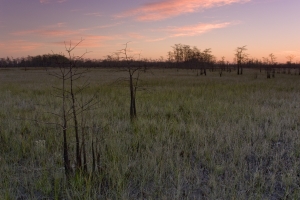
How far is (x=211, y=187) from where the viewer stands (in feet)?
9.29

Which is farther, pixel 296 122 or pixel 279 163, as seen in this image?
pixel 296 122

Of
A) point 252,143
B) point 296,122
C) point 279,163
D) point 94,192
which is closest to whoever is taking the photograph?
point 94,192

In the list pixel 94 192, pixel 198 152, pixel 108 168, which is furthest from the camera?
pixel 198 152

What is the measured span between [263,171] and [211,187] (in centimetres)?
101

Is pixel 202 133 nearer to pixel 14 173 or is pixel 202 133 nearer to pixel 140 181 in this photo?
pixel 140 181

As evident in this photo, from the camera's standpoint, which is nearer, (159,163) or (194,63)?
(159,163)

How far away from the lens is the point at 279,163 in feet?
11.5

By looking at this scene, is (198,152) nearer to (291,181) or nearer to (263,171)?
(263,171)

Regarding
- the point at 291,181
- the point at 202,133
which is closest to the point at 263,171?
the point at 291,181

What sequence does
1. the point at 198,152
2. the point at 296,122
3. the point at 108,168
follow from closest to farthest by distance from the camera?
the point at 108,168 → the point at 198,152 → the point at 296,122

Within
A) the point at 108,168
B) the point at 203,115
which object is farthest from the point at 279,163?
the point at 203,115

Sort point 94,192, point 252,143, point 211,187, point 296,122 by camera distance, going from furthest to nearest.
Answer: point 296,122 < point 252,143 < point 211,187 < point 94,192

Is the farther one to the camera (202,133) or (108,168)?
(202,133)

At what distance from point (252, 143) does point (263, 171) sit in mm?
1151
